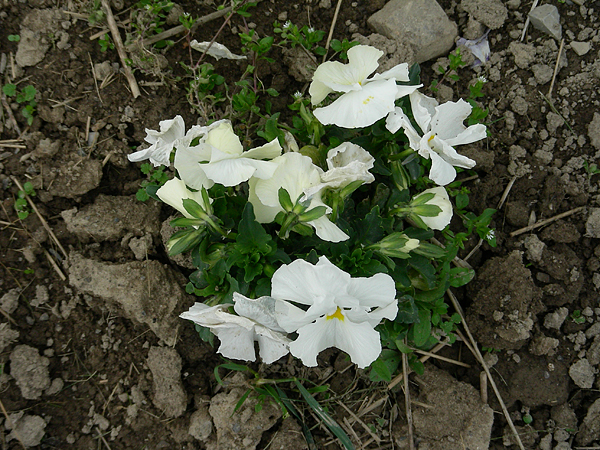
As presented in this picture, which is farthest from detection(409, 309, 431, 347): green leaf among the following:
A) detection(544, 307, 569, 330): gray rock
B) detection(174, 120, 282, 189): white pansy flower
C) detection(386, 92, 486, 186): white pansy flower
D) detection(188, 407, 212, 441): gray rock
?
detection(188, 407, 212, 441): gray rock

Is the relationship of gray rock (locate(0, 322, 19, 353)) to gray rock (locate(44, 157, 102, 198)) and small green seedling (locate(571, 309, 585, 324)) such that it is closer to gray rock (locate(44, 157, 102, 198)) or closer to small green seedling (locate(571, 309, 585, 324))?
gray rock (locate(44, 157, 102, 198))

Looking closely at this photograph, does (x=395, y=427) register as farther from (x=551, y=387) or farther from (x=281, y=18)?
(x=281, y=18)

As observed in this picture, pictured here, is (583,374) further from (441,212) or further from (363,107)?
(363,107)

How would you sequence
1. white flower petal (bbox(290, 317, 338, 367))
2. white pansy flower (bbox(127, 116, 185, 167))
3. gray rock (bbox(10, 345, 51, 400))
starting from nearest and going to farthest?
white flower petal (bbox(290, 317, 338, 367))
white pansy flower (bbox(127, 116, 185, 167))
gray rock (bbox(10, 345, 51, 400))

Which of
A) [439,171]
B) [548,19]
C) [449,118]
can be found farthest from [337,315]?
[548,19]

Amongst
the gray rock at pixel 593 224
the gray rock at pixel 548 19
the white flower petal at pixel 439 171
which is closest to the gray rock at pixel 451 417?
the gray rock at pixel 593 224
